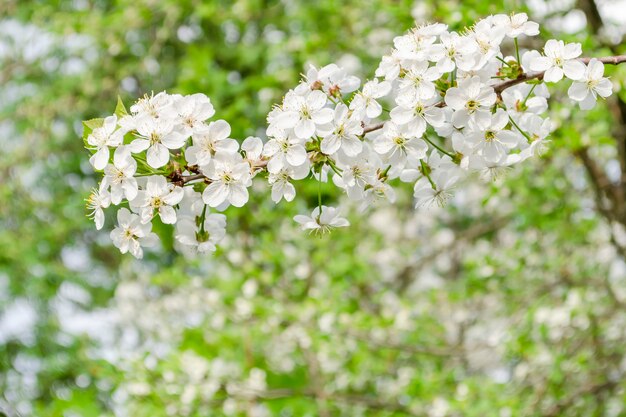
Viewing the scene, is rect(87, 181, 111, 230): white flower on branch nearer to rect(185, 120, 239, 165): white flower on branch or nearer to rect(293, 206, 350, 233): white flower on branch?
rect(185, 120, 239, 165): white flower on branch

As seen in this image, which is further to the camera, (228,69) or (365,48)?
(228,69)

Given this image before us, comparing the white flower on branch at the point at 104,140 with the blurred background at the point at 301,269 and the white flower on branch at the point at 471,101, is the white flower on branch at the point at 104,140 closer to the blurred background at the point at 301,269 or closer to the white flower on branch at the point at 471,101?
the white flower on branch at the point at 471,101

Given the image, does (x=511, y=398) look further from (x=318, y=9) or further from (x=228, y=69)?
(x=228, y=69)

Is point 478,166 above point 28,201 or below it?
below

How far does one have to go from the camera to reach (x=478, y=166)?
48.2 inches

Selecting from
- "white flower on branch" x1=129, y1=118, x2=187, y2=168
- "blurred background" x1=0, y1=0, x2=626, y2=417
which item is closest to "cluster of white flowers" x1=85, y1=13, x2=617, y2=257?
"white flower on branch" x1=129, y1=118, x2=187, y2=168

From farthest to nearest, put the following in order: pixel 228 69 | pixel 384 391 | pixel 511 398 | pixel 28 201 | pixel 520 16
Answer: pixel 28 201
pixel 228 69
pixel 384 391
pixel 511 398
pixel 520 16

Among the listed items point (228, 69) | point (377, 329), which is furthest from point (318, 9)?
point (377, 329)

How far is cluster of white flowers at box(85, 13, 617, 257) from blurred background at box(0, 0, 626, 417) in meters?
0.86

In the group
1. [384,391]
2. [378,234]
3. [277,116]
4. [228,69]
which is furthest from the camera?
[228,69]

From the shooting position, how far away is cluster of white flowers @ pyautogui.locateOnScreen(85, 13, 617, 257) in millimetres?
1124

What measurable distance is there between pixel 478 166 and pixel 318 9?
3.20 m

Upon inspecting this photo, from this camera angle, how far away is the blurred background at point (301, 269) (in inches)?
119

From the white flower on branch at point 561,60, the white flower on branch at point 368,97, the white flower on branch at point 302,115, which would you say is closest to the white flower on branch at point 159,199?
the white flower on branch at point 302,115
